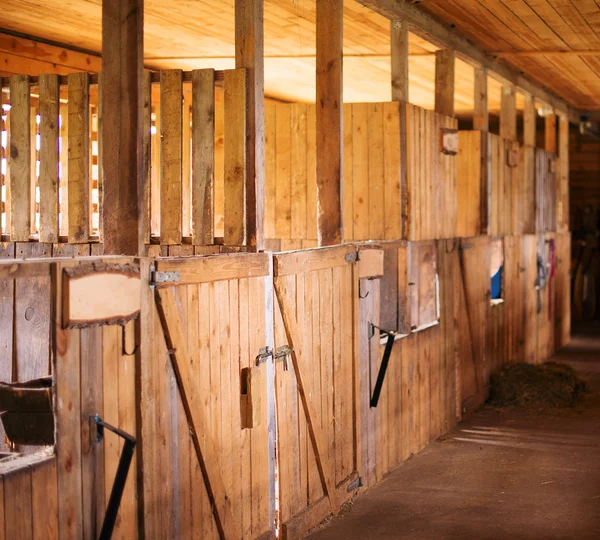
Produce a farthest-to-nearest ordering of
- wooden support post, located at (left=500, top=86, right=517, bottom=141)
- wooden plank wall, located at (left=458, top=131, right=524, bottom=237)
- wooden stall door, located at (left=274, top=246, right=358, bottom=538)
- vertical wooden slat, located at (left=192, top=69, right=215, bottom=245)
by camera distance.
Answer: wooden support post, located at (left=500, top=86, right=517, bottom=141) → wooden plank wall, located at (left=458, top=131, right=524, bottom=237) → wooden stall door, located at (left=274, top=246, right=358, bottom=538) → vertical wooden slat, located at (left=192, top=69, right=215, bottom=245)

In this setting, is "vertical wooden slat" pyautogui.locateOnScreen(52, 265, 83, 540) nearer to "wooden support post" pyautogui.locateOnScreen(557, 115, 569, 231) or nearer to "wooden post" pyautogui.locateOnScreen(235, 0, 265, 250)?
"wooden post" pyautogui.locateOnScreen(235, 0, 265, 250)

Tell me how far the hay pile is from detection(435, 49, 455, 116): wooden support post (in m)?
3.20

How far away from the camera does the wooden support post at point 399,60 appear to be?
7734 millimetres

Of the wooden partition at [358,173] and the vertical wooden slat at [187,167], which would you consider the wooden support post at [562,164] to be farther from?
the vertical wooden slat at [187,167]

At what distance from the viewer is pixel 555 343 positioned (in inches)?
575

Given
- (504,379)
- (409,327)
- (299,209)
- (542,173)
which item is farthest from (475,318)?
(542,173)

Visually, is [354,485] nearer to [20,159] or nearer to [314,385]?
[314,385]

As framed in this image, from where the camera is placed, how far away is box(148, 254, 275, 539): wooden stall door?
4.34 meters

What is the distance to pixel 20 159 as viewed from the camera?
19.0 feet

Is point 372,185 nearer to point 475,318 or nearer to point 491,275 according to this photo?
point 475,318

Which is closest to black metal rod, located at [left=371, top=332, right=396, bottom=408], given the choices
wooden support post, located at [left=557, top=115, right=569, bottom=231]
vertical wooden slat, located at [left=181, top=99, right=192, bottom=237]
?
vertical wooden slat, located at [left=181, top=99, right=192, bottom=237]

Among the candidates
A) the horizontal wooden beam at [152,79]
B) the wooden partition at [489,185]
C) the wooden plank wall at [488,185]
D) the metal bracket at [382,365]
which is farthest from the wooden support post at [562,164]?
the horizontal wooden beam at [152,79]

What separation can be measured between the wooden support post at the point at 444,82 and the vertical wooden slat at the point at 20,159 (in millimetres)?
4472

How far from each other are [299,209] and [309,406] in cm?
242
